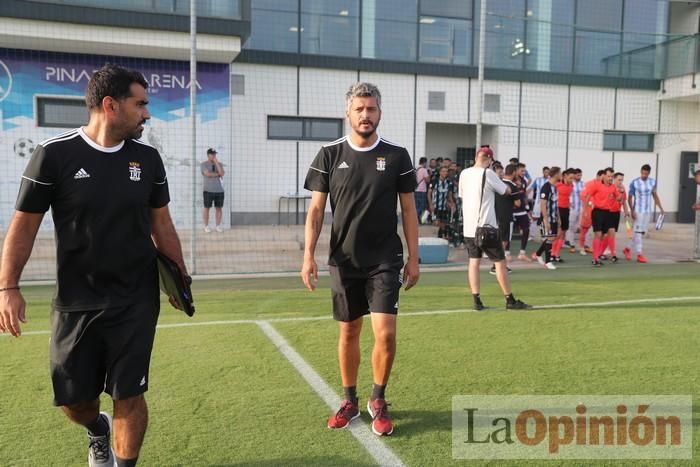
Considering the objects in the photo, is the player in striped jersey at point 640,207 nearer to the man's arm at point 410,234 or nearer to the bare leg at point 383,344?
the man's arm at point 410,234

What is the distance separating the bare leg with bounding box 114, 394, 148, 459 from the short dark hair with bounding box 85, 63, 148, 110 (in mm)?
1480

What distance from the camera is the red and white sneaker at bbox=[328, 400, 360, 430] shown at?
4.02 metres

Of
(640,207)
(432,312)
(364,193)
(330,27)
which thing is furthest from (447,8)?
(364,193)

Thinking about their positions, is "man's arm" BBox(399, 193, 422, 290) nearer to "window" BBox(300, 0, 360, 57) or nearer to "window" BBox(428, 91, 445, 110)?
"window" BBox(300, 0, 360, 57)

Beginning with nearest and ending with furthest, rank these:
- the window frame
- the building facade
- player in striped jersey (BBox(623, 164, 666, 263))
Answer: player in striped jersey (BBox(623, 164, 666, 263)) < the building facade < the window frame

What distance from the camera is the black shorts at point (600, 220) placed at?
12391mm

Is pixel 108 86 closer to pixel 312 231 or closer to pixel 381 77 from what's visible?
pixel 312 231

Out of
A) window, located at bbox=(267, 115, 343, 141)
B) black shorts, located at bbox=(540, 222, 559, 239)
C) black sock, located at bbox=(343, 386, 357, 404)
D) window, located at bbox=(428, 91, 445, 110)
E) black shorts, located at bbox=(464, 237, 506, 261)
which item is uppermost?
window, located at bbox=(428, 91, 445, 110)

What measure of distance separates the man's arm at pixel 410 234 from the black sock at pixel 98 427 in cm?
211

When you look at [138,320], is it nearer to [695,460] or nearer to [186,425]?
[186,425]

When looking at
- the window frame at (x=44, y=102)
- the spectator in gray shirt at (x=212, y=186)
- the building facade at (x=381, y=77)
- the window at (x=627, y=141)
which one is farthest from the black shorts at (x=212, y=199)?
the window at (x=627, y=141)

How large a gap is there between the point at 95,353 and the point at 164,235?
28.0 inches

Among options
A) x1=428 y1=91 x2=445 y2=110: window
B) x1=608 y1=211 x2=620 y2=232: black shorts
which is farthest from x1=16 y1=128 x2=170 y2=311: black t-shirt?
x1=428 y1=91 x2=445 y2=110: window

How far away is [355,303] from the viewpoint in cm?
417
